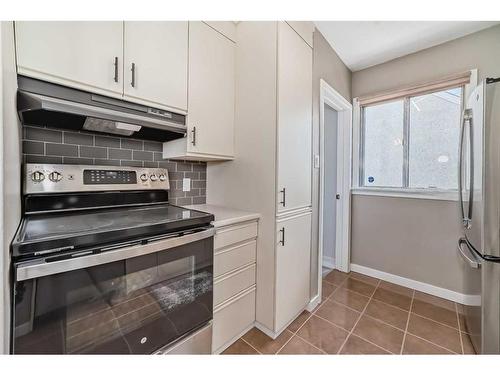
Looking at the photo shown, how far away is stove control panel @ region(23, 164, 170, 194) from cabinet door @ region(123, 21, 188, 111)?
49 centimetres

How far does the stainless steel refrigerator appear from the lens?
1195 mm

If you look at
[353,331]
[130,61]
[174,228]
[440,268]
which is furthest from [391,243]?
[130,61]

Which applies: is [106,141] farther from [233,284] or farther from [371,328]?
[371,328]

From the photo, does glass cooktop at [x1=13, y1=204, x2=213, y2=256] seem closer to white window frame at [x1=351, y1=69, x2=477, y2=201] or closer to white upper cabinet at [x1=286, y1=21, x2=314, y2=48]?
white upper cabinet at [x1=286, y1=21, x2=314, y2=48]

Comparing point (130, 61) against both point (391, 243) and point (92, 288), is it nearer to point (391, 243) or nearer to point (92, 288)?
point (92, 288)

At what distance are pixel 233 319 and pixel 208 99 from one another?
5.07ft

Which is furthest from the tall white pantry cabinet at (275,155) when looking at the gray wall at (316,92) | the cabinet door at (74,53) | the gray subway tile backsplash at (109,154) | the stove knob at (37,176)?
the stove knob at (37,176)

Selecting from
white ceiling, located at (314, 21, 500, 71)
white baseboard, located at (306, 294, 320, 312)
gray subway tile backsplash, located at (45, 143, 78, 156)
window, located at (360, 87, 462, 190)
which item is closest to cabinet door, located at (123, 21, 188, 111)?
gray subway tile backsplash, located at (45, 143, 78, 156)

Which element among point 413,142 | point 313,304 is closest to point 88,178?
point 313,304

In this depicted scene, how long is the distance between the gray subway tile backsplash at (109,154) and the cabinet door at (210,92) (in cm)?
37

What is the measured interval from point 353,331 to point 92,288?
1.75m

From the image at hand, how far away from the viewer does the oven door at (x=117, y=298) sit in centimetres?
73

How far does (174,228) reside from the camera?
1071 mm
